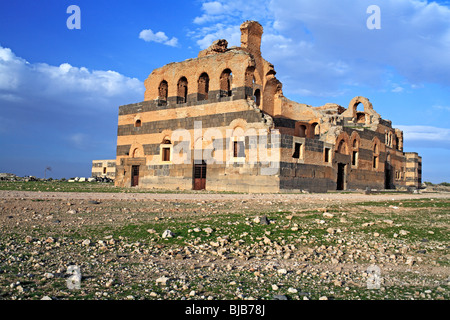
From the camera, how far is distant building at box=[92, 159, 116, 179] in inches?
1816

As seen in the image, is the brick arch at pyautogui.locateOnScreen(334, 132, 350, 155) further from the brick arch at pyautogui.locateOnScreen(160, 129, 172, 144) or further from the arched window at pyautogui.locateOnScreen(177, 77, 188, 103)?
the brick arch at pyautogui.locateOnScreen(160, 129, 172, 144)

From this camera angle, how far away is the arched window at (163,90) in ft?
85.5

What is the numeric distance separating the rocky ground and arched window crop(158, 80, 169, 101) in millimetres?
16663

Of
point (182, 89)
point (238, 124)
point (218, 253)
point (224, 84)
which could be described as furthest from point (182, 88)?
point (218, 253)

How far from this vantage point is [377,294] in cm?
439

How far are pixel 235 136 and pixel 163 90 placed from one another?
27.1 ft

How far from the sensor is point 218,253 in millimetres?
6129

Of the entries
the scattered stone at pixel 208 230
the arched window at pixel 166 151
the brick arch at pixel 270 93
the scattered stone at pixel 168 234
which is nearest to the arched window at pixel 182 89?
the arched window at pixel 166 151

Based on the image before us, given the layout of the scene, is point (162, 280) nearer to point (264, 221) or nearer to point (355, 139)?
point (264, 221)

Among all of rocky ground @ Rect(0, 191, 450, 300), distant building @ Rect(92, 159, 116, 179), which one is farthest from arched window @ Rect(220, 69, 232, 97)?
distant building @ Rect(92, 159, 116, 179)

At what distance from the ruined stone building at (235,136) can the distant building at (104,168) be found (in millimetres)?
19399

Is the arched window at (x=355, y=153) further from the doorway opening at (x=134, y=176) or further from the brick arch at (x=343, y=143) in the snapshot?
the doorway opening at (x=134, y=176)

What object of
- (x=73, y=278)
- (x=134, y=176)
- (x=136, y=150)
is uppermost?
(x=136, y=150)
